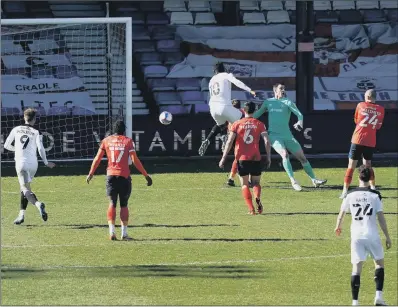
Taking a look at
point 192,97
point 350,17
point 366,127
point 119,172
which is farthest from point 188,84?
point 119,172

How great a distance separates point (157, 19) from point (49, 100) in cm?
572

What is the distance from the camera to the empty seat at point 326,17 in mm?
41281

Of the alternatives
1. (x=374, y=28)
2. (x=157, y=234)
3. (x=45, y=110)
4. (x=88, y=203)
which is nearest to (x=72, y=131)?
(x=45, y=110)

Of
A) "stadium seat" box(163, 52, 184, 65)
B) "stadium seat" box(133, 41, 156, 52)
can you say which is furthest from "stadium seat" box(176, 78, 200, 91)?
"stadium seat" box(133, 41, 156, 52)

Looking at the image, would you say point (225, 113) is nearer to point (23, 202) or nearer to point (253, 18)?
point (23, 202)

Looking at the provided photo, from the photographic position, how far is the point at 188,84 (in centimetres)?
3862

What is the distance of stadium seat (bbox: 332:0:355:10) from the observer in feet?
137

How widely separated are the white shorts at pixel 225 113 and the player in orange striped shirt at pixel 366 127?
3.59 m

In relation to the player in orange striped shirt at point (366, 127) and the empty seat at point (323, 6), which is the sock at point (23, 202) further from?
the empty seat at point (323, 6)

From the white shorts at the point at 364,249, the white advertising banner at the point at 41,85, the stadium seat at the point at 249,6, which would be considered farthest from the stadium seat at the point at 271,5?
the white shorts at the point at 364,249

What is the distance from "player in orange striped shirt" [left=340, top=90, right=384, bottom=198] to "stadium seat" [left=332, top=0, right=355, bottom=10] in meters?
16.0

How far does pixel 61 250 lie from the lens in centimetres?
2123

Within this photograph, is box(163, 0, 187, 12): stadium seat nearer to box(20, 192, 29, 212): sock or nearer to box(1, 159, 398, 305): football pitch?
box(1, 159, 398, 305): football pitch

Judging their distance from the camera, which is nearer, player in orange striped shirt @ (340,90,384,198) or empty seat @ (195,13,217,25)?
player in orange striped shirt @ (340,90,384,198)
